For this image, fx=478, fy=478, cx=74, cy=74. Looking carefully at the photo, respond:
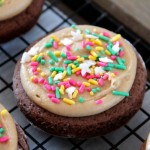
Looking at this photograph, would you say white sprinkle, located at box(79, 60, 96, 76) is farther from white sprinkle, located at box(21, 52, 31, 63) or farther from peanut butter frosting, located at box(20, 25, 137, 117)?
white sprinkle, located at box(21, 52, 31, 63)

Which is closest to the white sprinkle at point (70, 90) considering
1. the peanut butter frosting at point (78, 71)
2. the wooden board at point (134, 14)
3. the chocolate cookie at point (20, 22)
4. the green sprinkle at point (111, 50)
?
the peanut butter frosting at point (78, 71)

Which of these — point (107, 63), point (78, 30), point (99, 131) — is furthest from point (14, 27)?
point (99, 131)

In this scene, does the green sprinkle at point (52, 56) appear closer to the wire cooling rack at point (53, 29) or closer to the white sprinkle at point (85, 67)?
the white sprinkle at point (85, 67)

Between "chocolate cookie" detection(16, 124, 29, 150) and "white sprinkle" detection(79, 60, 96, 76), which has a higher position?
"chocolate cookie" detection(16, 124, 29, 150)

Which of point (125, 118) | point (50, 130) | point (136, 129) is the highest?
point (50, 130)

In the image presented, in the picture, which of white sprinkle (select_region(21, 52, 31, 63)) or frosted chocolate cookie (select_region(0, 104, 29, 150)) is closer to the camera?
frosted chocolate cookie (select_region(0, 104, 29, 150))

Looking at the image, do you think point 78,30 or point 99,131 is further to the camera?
point 78,30

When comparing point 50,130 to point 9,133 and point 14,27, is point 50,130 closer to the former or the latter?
point 9,133

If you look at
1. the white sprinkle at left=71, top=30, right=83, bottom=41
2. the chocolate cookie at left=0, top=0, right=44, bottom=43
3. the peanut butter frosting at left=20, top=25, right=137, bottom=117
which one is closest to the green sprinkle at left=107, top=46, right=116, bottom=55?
the peanut butter frosting at left=20, top=25, right=137, bottom=117
